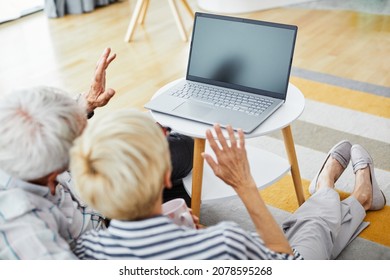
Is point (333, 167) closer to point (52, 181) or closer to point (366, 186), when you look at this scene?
point (366, 186)

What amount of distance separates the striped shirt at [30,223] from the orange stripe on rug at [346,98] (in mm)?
1822

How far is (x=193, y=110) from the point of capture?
1671 mm

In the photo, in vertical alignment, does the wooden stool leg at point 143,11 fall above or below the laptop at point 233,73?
below

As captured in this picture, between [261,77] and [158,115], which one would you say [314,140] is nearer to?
[261,77]

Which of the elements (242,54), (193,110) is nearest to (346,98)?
(242,54)

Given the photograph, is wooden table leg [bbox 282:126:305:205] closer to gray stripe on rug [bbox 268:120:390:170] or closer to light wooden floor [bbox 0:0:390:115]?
gray stripe on rug [bbox 268:120:390:170]

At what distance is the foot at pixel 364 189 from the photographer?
6.24ft

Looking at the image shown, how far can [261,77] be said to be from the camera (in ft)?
5.67

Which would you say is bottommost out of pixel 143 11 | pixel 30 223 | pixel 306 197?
pixel 306 197

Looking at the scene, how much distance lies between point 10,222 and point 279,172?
0.97 m

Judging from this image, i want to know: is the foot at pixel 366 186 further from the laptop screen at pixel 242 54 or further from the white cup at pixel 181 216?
the white cup at pixel 181 216

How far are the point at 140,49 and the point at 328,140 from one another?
1.62 m

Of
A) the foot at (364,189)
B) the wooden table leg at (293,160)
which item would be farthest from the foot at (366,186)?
the wooden table leg at (293,160)

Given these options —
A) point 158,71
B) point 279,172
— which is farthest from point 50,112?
point 158,71
